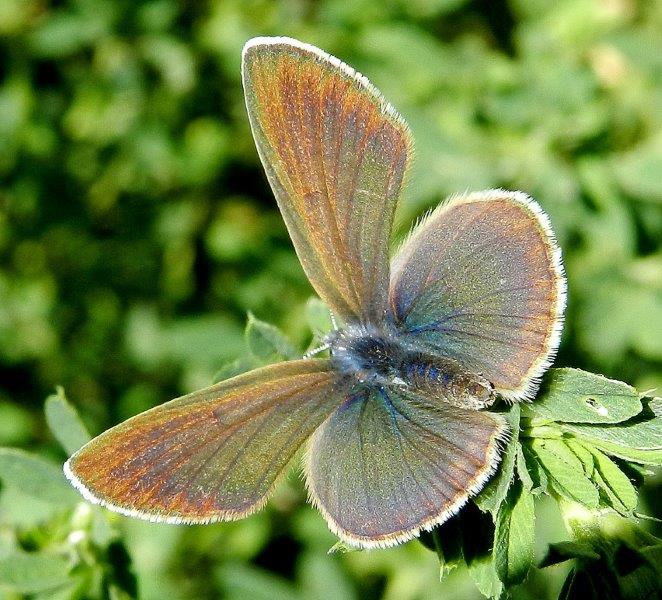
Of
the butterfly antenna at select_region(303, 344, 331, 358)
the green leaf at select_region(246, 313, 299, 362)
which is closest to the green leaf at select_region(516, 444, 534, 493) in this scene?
the butterfly antenna at select_region(303, 344, 331, 358)

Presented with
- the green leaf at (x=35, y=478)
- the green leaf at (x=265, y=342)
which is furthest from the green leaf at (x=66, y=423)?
the green leaf at (x=265, y=342)

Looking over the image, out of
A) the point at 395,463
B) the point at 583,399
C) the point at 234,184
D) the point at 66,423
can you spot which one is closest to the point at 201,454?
the point at 395,463

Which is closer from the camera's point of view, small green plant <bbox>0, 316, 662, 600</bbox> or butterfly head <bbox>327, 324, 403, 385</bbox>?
small green plant <bbox>0, 316, 662, 600</bbox>

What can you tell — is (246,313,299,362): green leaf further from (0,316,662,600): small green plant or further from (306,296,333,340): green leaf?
(306,296,333,340): green leaf

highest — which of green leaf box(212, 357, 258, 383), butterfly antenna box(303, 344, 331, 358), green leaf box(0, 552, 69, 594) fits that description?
butterfly antenna box(303, 344, 331, 358)

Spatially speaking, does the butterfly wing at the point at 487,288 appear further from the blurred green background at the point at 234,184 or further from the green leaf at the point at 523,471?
the blurred green background at the point at 234,184

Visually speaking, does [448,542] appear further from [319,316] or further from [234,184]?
[234,184]

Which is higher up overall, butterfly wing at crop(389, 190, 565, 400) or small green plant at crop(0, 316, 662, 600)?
butterfly wing at crop(389, 190, 565, 400)

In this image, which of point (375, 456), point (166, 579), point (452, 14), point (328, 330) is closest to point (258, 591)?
point (166, 579)
